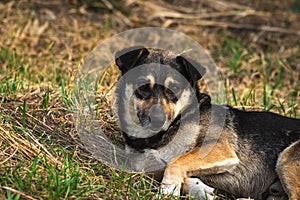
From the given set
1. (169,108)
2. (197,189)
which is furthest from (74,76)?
(197,189)

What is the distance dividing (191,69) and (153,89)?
443mm

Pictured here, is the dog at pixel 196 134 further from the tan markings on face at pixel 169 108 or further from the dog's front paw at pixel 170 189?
the dog's front paw at pixel 170 189

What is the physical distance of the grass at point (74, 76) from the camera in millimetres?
5141

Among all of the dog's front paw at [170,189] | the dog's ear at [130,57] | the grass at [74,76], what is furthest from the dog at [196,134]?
the grass at [74,76]

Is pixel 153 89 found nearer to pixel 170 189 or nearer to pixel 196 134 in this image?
pixel 196 134

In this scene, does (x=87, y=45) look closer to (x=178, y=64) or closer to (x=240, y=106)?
(x=240, y=106)

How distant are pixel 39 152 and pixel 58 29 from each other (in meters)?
5.66

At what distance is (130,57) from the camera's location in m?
5.85

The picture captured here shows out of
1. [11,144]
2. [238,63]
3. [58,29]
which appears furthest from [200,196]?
[58,29]

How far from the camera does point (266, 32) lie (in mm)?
11211

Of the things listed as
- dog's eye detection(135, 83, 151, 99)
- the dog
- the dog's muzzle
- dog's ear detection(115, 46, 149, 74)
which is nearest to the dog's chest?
the dog

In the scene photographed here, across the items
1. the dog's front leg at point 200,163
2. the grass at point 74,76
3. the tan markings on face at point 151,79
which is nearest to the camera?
the grass at point 74,76

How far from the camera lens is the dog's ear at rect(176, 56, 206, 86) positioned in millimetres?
5766

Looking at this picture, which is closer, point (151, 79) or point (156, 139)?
point (151, 79)
